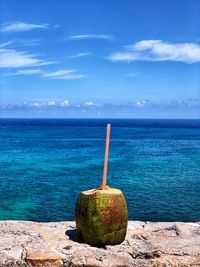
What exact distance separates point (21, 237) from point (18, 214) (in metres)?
12.9

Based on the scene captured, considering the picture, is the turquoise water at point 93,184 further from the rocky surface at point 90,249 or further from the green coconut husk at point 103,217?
the green coconut husk at point 103,217

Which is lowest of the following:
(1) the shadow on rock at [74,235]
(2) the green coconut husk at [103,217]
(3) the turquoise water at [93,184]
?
(3) the turquoise water at [93,184]

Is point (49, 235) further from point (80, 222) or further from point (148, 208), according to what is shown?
point (148, 208)

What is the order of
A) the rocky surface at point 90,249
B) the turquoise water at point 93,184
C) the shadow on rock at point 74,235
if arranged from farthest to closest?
the turquoise water at point 93,184, the shadow on rock at point 74,235, the rocky surface at point 90,249

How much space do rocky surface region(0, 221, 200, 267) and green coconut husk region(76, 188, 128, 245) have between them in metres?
0.20

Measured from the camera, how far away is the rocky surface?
27.9 ft

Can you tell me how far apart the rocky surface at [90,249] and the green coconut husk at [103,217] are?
0.20 meters

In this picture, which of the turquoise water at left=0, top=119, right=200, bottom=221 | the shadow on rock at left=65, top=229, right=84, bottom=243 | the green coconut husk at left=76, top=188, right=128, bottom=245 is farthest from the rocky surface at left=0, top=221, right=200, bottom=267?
the turquoise water at left=0, top=119, right=200, bottom=221

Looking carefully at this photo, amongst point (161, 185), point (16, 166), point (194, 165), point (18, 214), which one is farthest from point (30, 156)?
point (18, 214)

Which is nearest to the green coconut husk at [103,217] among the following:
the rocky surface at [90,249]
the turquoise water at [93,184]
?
the rocky surface at [90,249]

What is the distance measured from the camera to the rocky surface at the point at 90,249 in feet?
27.9

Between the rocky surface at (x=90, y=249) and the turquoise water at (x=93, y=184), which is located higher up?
the rocky surface at (x=90, y=249)

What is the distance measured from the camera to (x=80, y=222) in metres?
9.58

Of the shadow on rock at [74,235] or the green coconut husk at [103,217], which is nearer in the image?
the green coconut husk at [103,217]
